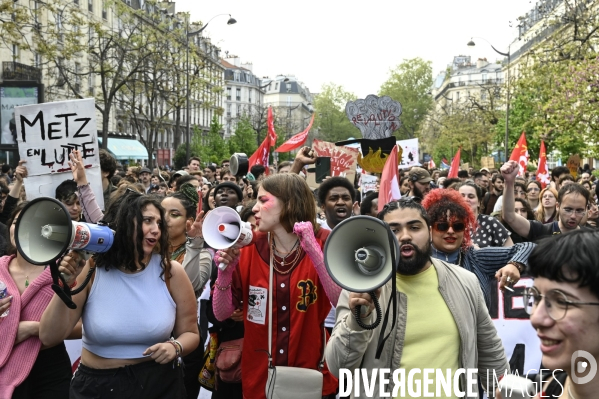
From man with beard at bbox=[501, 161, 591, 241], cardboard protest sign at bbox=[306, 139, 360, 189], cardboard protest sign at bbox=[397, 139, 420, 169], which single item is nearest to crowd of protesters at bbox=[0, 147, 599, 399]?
man with beard at bbox=[501, 161, 591, 241]

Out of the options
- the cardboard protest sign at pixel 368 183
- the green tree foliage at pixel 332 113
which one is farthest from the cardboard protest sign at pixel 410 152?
the green tree foliage at pixel 332 113

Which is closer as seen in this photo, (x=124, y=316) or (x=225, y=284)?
(x=124, y=316)

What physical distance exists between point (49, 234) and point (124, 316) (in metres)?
0.60

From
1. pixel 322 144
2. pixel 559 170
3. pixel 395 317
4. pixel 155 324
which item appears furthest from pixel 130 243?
pixel 559 170

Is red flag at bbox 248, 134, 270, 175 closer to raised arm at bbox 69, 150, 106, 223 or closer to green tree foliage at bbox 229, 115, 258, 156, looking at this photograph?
raised arm at bbox 69, 150, 106, 223

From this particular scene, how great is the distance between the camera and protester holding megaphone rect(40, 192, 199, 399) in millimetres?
Result: 3428

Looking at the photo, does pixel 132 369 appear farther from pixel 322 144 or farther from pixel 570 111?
pixel 570 111

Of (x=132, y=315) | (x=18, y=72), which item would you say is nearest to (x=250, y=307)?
(x=132, y=315)

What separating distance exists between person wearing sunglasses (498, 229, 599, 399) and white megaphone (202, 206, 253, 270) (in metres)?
1.76

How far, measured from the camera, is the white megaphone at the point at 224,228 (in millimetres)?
3590

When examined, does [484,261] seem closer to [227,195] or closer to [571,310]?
[571,310]

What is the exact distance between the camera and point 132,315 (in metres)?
3.45

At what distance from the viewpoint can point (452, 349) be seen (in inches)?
122

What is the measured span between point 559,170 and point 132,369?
10397mm
